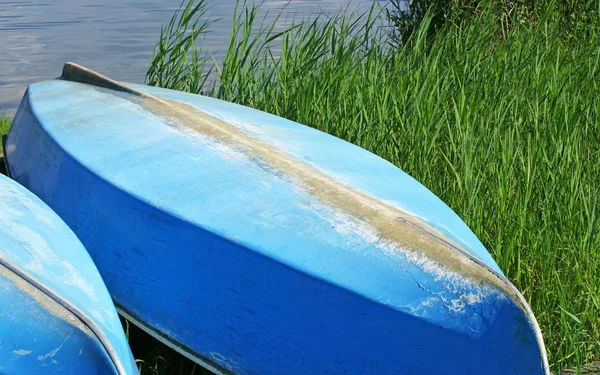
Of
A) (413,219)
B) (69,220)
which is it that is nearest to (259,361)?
(413,219)

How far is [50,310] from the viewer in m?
1.70

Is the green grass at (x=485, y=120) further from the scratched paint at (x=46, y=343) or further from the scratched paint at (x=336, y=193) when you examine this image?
the scratched paint at (x=46, y=343)

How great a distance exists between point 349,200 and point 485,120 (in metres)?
1.49

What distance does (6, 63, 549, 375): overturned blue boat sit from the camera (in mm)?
1903

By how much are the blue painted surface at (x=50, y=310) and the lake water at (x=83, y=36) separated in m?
5.61

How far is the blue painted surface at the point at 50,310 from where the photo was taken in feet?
5.43

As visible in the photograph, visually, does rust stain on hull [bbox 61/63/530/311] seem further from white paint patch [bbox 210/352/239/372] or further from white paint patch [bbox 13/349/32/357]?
white paint patch [bbox 13/349/32/357]

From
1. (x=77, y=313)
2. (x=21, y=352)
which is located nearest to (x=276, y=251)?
(x=77, y=313)

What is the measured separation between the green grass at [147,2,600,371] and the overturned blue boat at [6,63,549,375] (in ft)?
1.47

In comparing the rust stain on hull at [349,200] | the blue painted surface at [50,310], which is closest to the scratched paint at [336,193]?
the rust stain on hull at [349,200]

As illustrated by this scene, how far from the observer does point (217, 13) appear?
16938 mm

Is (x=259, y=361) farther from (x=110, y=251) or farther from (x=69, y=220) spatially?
(x=69, y=220)

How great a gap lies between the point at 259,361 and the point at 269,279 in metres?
0.23

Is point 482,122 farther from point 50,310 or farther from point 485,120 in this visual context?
point 50,310
